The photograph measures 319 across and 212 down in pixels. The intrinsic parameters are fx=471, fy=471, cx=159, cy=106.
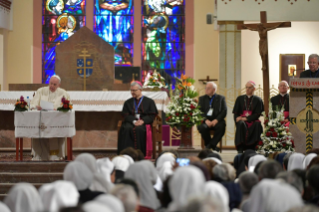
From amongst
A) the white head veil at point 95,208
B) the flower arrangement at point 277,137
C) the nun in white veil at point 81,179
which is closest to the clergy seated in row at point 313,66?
the flower arrangement at point 277,137

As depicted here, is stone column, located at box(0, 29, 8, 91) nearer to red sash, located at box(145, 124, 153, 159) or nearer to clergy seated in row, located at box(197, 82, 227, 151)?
clergy seated in row, located at box(197, 82, 227, 151)

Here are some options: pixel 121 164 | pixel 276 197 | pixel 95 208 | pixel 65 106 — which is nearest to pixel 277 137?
pixel 65 106

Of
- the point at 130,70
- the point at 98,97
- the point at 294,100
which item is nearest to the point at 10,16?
the point at 130,70

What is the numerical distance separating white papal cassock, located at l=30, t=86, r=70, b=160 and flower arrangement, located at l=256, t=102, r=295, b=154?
138 inches

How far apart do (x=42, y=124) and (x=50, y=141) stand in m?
0.57

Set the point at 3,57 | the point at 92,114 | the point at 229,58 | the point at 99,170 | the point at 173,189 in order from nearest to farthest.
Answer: the point at 173,189, the point at 99,170, the point at 92,114, the point at 229,58, the point at 3,57

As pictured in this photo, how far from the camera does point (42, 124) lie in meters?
7.85

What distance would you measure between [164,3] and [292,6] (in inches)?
278

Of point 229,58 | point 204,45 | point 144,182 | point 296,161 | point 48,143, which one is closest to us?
point 144,182

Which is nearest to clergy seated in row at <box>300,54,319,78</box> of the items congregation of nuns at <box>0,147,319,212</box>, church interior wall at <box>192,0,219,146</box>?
congregation of nuns at <box>0,147,319,212</box>

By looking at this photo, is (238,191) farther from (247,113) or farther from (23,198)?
(247,113)

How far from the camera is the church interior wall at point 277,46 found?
1369 cm

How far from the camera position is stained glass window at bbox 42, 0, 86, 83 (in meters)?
15.9

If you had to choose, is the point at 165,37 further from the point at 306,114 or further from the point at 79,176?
the point at 79,176
